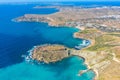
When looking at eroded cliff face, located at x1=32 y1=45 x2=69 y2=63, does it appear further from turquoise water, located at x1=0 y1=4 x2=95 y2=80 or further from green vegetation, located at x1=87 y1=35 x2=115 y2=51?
green vegetation, located at x1=87 y1=35 x2=115 y2=51

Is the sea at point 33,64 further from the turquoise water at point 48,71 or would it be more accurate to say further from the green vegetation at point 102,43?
the green vegetation at point 102,43

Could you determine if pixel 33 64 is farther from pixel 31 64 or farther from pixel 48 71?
pixel 48 71

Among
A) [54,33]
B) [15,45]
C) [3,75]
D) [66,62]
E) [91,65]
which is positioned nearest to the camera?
[3,75]

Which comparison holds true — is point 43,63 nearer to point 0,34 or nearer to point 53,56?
point 53,56

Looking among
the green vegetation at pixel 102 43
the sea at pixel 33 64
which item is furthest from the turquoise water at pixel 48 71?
the green vegetation at pixel 102 43

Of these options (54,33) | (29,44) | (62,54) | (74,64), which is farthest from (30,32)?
(74,64)

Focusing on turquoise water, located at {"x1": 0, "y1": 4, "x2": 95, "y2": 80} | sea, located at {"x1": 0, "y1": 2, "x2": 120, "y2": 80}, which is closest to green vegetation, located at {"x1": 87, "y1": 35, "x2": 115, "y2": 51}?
sea, located at {"x1": 0, "y1": 2, "x2": 120, "y2": 80}
